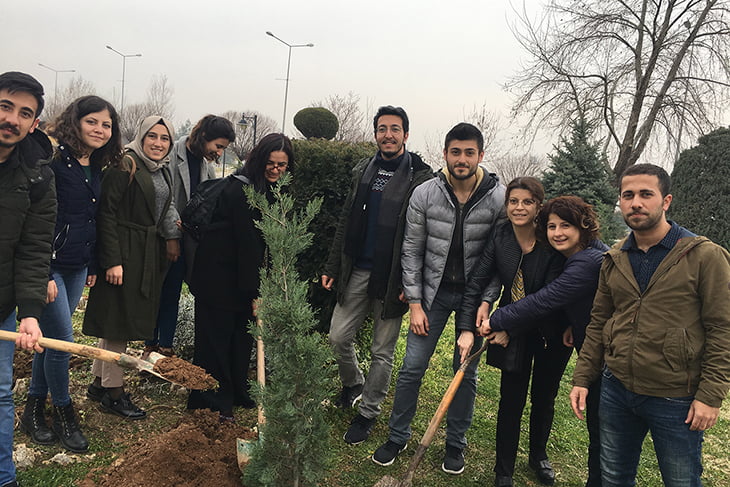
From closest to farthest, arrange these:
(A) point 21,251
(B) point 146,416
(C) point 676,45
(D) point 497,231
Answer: (A) point 21,251 → (D) point 497,231 → (B) point 146,416 → (C) point 676,45

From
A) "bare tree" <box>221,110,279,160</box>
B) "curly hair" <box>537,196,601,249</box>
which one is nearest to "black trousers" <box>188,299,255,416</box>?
"curly hair" <box>537,196,601,249</box>

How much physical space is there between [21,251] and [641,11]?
68.1 feet

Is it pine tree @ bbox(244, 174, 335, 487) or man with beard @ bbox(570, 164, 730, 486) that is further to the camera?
pine tree @ bbox(244, 174, 335, 487)

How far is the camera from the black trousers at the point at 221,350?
385cm

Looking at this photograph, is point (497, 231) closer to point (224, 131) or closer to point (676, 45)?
point (224, 131)

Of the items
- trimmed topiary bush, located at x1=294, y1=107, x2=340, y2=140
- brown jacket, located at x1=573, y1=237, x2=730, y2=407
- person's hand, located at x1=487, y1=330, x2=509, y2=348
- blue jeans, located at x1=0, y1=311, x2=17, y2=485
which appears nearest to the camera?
brown jacket, located at x1=573, y1=237, x2=730, y2=407

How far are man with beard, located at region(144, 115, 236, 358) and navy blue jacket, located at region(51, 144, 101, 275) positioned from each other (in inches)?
31.9

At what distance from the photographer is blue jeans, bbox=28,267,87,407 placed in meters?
3.21

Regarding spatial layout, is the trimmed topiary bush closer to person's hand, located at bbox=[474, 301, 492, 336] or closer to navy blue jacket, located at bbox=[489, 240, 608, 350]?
person's hand, located at bbox=[474, 301, 492, 336]

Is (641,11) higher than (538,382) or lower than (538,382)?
higher

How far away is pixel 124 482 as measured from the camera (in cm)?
287

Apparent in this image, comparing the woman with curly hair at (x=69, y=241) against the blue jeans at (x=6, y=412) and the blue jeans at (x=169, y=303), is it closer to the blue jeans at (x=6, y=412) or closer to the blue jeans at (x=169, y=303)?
the blue jeans at (x=6, y=412)

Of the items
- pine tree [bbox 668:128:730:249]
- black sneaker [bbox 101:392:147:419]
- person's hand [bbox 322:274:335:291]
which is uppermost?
pine tree [bbox 668:128:730:249]

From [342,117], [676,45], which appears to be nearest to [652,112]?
[676,45]
